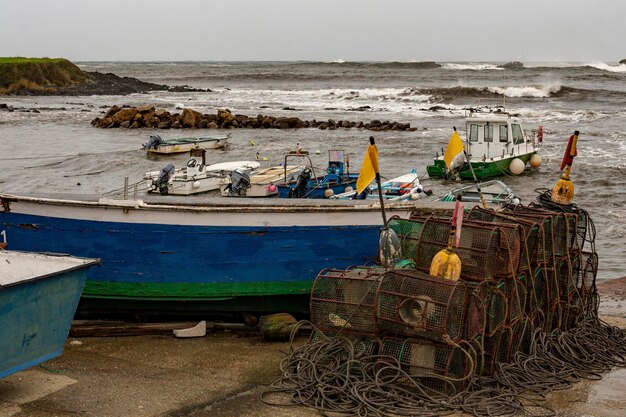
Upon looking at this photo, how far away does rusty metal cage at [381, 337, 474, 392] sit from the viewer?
7.66m

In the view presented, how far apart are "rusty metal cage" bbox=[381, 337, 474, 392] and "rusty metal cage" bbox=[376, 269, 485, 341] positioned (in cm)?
12

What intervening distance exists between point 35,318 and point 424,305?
368 cm

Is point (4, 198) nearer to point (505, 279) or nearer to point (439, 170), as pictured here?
point (505, 279)

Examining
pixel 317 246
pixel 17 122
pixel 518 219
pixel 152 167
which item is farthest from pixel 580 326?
pixel 17 122

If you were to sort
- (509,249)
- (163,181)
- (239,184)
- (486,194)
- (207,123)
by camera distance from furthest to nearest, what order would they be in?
(207,123), (486,194), (163,181), (239,184), (509,249)

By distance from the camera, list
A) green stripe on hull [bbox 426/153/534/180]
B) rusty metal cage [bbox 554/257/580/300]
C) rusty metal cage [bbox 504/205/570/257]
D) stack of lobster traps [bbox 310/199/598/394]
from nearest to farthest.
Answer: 1. stack of lobster traps [bbox 310/199/598/394]
2. rusty metal cage [bbox 504/205/570/257]
3. rusty metal cage [bbox 554/257/580/300]
4. green stripe on hull [bbox 426/153/534/180]

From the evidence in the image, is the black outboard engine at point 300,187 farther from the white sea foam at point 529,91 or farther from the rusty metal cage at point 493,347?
the white sea foam at point 529,91

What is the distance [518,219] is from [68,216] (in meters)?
5.46

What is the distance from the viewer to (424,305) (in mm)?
7637

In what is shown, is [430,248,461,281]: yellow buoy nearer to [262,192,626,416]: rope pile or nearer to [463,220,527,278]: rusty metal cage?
[262,192,626,416]: rope pile

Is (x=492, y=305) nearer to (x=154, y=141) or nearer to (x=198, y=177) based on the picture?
(x=198, y=177)

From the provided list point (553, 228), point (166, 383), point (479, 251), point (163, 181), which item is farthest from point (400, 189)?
point (166, 383)

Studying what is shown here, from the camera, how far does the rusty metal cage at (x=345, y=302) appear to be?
26.7 feet

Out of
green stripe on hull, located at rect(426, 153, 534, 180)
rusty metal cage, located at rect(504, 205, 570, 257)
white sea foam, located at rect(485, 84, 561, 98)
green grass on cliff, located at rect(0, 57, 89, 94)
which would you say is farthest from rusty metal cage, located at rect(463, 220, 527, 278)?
green grass on cliff, located at rect(0, 57, 89, 94)
